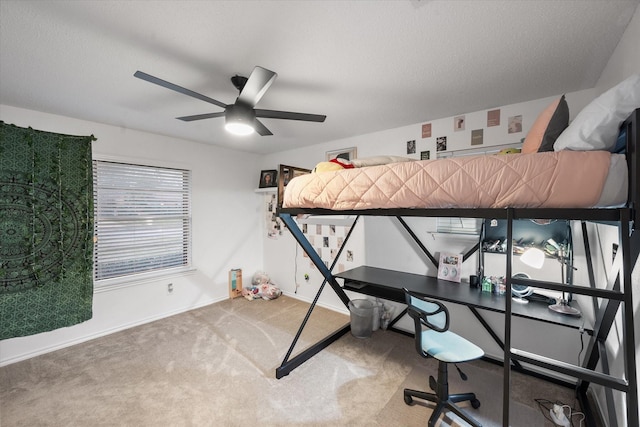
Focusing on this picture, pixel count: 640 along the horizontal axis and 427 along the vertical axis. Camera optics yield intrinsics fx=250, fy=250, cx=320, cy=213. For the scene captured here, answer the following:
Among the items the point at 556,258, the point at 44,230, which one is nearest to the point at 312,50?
the point at 556,258

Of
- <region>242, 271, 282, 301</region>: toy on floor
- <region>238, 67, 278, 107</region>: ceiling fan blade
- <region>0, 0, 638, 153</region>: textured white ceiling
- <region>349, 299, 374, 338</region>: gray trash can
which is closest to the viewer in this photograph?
<region>0, 0, 638, 153</region>: textured white ceiling

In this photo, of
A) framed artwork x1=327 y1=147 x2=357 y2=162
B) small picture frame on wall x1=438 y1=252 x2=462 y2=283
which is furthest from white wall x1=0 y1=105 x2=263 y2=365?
small picture frame on wall x1=438 y1=252 x2=462 y2=283

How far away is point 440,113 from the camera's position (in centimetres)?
247

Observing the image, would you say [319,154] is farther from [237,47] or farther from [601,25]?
[601,25]

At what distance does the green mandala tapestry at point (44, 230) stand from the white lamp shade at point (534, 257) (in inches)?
160

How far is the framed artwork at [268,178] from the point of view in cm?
411

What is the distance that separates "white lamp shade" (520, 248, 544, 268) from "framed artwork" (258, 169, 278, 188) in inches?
127

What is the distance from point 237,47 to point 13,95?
214 cm

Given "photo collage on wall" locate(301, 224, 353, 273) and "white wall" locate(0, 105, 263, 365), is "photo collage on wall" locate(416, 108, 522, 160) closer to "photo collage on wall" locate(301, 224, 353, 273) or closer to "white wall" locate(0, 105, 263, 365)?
"photo collage on wall" locate(301, 224, 353, 273)

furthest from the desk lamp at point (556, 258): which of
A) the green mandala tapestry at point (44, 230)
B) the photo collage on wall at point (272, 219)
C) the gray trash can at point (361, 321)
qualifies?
the green mandala tapestry at point (44, 230)

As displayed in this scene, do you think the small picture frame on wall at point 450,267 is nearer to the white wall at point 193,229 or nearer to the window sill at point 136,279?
the white wall at point 193,229

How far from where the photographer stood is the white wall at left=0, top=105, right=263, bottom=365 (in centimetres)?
252

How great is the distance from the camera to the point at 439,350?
5.38 feet

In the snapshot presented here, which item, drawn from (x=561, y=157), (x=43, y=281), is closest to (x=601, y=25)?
(x=561, y=157)
